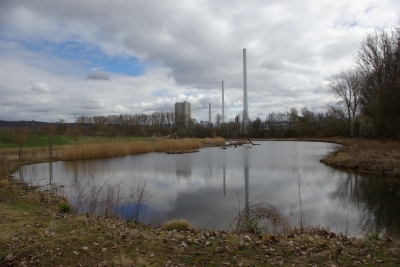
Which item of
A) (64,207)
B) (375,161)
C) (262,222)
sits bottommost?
(262,222)

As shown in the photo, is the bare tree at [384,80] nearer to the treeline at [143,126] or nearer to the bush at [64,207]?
the bush at [64,207]

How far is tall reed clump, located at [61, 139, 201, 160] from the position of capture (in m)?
19.0

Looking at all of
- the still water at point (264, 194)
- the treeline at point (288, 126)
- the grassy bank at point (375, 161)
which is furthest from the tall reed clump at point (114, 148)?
the treeline at point (288, 126)

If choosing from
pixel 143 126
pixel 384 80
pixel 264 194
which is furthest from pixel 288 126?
pixel 264 194

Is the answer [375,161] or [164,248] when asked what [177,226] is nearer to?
[164,248]

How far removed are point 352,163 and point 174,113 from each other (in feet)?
205

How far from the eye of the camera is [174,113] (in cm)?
7519

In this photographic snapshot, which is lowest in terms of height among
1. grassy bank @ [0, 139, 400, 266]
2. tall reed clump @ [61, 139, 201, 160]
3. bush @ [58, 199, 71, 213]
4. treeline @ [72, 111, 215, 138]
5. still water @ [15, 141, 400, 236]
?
still water @ [15, 141, 400, 236]

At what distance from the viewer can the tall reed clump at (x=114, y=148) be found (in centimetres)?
1903

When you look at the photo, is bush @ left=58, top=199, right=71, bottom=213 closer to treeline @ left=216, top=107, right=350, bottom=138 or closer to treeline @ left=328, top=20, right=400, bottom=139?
treeline @ left=328, top=20, right=400, bottom=139

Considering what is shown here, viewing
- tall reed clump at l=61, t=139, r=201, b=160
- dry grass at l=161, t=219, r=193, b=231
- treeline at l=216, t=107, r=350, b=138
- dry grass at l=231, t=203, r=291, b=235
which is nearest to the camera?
dry grass at l=231, t=203, r=291, b=235

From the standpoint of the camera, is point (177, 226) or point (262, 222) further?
point (262, 222)

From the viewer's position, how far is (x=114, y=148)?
21.8 metres

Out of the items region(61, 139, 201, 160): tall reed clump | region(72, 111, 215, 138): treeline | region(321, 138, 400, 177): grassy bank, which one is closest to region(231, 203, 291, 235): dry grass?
region(321, 138, 400, 177): grassy bank
